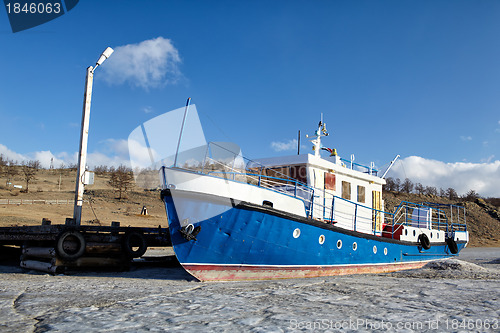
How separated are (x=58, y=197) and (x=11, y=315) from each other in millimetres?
37806

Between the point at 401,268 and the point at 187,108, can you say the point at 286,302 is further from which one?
the point at 401,268

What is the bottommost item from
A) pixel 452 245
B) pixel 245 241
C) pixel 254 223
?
pixel 452 245

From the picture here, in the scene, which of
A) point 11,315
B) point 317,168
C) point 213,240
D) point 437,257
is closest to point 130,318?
point 11,315

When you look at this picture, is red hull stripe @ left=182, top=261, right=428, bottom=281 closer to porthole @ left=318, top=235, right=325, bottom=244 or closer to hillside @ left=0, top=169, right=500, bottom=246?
porthole @ left=318, top=235, right=325, bottom=244

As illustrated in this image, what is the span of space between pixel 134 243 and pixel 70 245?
1.66 metres

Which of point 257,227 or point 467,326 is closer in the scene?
point 467,326

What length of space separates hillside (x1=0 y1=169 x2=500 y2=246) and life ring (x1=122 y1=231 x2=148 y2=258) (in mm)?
3960

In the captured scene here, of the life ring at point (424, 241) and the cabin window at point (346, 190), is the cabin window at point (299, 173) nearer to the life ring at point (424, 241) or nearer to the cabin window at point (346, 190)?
the cabin window at point (346, 190)

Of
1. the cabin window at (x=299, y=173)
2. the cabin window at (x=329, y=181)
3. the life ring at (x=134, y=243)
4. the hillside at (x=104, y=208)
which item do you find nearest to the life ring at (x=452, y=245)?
the cabin window at (x=329, y=181)

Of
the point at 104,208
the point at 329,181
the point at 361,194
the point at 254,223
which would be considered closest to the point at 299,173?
the point at 329,181

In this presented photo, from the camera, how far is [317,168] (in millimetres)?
11219

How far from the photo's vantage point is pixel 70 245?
8.66m

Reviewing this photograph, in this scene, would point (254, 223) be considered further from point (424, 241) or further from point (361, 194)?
point (424, 241)

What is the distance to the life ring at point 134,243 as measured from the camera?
31.0 ft
